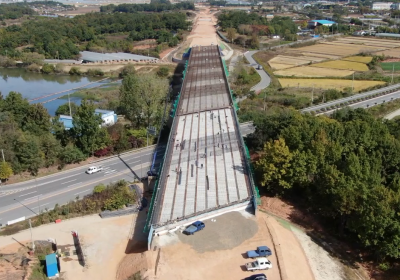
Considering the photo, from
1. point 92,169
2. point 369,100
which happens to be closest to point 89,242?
point 92,169

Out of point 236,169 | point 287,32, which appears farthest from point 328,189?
point 287,32

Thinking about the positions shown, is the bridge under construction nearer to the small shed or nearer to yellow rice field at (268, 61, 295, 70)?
the small shed

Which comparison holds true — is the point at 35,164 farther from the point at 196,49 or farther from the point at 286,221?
the point at 196,49

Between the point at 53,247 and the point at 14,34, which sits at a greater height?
the point at 14,34

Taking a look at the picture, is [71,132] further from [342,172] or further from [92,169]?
[342,172]

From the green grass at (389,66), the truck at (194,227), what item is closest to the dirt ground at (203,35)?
the green grass at (389,66)

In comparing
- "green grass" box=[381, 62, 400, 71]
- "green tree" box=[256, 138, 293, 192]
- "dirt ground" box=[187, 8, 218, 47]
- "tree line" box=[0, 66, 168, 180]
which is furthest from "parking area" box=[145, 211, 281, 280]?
"dirt ground" box=[187, 8, 218, 47]
